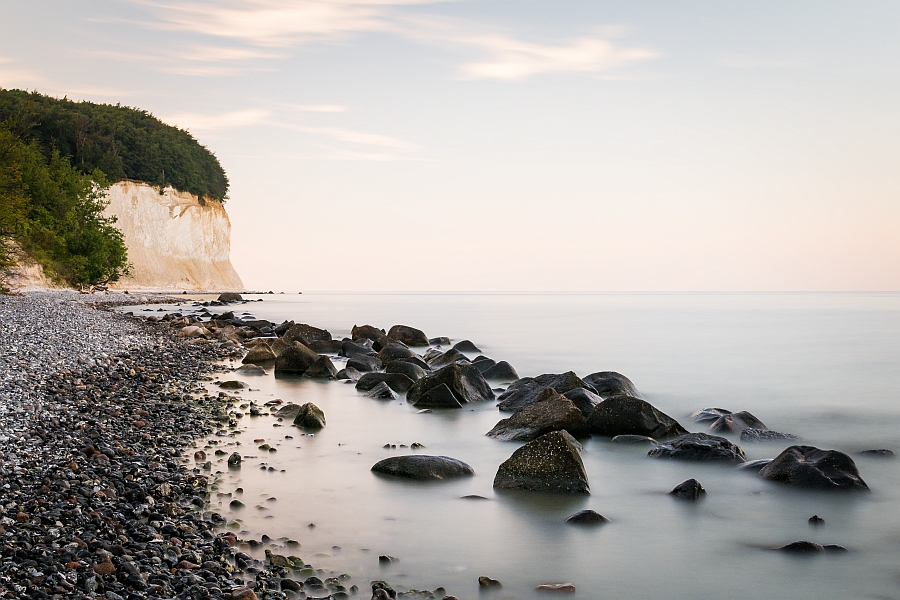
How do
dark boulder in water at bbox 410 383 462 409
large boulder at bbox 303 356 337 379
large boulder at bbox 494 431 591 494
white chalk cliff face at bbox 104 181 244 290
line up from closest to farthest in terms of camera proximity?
1. large boulder at bbox 494 431 591 494
2. dark boulder in water at bbox 410 383 462 409
3. large boulder at bbox 303 356 337 379
4. white chalk cliff face at bbox 104 181 244 290

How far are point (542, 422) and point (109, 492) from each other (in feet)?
19.4

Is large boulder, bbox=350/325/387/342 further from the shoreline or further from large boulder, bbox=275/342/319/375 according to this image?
the shoreline

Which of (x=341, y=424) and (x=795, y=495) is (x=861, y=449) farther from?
(x=341, y=424)

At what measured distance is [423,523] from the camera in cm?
629

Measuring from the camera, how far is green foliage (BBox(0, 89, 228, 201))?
72062 mm

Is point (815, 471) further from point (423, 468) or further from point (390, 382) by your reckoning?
point (390, 382)

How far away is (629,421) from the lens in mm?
10195

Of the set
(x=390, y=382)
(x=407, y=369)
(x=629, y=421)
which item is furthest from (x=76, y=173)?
(x=629, y=421)

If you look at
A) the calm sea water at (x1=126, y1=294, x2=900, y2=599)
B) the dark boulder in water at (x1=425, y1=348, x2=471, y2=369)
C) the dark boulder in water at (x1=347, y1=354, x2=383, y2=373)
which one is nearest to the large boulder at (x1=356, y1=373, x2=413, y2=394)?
the calm sea water at (x1=126, y1=294, x2=900, y2=599)

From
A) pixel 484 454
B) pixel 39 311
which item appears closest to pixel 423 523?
pixel 484 454

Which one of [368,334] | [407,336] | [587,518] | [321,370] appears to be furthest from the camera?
[407,336]

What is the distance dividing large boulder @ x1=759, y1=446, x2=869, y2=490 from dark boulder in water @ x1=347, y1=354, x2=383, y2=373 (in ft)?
35.1

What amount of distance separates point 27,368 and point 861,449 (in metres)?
13.6

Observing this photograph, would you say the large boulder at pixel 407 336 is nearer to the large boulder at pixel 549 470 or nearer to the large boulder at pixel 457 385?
the large boulder at pixel 457 385
